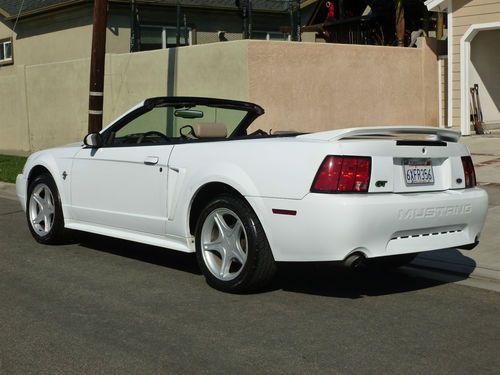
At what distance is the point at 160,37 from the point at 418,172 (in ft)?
57.0

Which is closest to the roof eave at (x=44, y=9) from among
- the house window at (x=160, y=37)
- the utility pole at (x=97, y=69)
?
the house window at (x=160, y=37)

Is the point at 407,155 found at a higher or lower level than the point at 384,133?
lower

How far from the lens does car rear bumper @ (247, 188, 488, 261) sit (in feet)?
16.8

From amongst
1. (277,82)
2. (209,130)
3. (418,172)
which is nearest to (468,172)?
(418,172)

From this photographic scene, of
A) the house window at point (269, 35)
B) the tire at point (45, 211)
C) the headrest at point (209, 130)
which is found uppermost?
the house window at point (269, 35)

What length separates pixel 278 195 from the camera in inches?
210

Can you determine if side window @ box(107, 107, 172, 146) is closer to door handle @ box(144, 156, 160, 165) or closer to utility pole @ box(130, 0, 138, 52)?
door handle @ box(144, 156, 160, 165)

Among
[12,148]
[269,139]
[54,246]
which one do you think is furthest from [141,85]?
[269,139]

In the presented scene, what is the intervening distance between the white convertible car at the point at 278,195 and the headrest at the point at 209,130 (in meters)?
0.01

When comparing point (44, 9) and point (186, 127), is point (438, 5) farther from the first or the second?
point (44, 9)

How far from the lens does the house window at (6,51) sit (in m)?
25.4

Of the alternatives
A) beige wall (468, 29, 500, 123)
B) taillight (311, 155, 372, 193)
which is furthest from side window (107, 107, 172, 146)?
beige wall (468, 29, 500, 123)

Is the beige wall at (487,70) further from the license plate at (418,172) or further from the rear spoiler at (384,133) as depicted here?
the license plate at (418,172)

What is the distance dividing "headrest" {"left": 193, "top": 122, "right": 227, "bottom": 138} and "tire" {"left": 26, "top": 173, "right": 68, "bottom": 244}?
1839 millimetres
